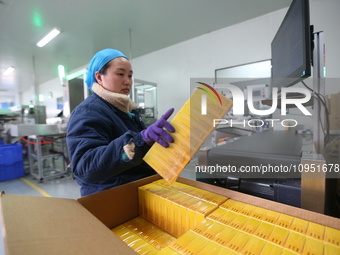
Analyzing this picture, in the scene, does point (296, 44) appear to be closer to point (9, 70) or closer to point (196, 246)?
point (196, 246)

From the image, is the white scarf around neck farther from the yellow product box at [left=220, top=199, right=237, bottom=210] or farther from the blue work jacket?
the yellow product box at [left=220, top=199, right=237, bottom=210]

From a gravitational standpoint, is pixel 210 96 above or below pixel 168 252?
above

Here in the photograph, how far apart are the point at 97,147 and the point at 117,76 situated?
45 cm

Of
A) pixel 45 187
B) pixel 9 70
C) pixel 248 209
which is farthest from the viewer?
A: pixel 9 70

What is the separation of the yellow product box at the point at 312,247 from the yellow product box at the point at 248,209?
6.2 inches

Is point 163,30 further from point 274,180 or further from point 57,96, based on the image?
point 57,96

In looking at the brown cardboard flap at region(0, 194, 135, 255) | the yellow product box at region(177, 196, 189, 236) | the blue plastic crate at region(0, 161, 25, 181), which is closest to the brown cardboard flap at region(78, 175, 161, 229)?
the brown cardboard flap at region(0, 194, 135, 255)

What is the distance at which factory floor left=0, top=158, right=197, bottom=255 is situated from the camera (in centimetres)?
274

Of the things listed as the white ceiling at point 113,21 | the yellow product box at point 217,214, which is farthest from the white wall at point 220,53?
the yellow product box at point 217,214

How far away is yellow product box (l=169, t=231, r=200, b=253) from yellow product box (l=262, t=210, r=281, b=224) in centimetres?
23

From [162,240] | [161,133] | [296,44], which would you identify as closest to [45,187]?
[162,240]

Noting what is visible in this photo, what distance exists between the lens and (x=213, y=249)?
1.40 feet

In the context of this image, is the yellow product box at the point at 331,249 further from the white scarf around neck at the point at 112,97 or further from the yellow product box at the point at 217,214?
the white scarf around neck at the point at 112,97

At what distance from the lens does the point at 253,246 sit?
43cm
